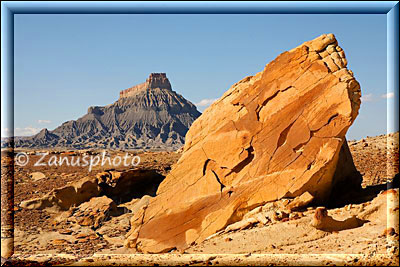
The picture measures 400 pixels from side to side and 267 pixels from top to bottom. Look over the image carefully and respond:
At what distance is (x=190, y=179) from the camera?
13.9 meters

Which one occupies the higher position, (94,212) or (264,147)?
(264,147)

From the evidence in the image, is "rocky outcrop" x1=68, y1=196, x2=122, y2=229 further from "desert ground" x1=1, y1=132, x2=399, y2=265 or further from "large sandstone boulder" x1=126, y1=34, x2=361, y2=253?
"large sandstone boulder" x1=126, y1=34, x2=361, y2=253

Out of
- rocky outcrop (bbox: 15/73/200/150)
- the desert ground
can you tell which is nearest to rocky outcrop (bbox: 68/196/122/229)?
the desert ground

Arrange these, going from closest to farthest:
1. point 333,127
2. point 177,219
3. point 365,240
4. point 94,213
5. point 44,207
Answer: point 365,240
point 333,127
point 177,219
point 94,213
point 44,207

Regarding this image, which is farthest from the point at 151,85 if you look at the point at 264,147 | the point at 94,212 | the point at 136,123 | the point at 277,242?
the point at 277,242

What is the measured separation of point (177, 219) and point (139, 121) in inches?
5595

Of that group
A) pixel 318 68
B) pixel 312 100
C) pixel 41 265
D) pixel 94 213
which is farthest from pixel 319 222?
pixel 94 213

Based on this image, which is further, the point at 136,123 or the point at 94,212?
the point at 136,123

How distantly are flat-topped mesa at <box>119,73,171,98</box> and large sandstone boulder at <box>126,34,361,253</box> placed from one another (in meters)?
170

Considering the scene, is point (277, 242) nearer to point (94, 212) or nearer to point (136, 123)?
point (94, 212)

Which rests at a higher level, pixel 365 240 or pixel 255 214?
pixel 255 214

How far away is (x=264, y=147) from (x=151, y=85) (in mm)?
173461

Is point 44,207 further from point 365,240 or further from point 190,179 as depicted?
point 365,240

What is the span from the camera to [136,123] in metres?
152
